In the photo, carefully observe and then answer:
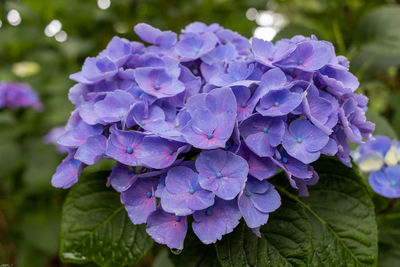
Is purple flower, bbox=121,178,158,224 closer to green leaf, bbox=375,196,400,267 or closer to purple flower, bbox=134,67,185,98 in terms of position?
purple flower, bbox=134,67,185,98

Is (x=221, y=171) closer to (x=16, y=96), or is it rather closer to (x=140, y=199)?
(x=140, y=199)

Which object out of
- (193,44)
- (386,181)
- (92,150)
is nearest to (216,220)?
(92,150)

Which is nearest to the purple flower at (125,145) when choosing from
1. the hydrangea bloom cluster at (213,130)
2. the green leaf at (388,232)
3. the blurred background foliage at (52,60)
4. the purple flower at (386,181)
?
the hydrangea bloom cluster at (213,130)

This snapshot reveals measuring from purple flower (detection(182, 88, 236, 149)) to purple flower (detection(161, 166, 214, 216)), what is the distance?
57 millimetres

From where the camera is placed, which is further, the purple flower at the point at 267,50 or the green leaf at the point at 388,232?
the green leaf at the point at 388,232

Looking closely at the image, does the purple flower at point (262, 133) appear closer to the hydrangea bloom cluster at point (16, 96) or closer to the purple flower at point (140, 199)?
the purple flower at point (140, 199)

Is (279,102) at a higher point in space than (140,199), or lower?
higher

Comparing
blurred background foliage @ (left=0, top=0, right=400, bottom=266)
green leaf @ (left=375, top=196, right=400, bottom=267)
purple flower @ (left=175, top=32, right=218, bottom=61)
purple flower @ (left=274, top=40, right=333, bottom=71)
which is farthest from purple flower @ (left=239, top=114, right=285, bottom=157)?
blurred background foliage @ (left=0, top=0, right=400, bottom=266)

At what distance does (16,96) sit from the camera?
2150mm

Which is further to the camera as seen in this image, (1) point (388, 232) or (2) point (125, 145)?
(1) point (388, 232)

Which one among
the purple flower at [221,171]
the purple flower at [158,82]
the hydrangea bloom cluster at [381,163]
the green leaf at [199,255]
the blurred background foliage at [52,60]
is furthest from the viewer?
the blurred background foliage at [52,60]

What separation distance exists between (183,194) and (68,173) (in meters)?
0.25

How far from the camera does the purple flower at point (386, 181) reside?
35.5 inches

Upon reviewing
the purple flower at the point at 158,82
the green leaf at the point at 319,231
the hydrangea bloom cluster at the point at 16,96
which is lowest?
the hydrangea bloom cluster at the point at 16,96
